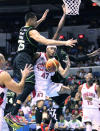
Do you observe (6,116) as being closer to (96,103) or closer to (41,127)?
(41,127)

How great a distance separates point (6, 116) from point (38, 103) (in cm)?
150

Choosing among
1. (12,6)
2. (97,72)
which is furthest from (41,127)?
(12,6)

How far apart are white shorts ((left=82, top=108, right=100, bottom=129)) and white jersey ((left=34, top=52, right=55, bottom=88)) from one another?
228cm

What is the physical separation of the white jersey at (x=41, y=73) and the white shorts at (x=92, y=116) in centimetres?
228

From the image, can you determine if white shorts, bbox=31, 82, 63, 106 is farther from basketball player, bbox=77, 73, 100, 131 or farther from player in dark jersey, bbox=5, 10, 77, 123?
basketball player, bbox=77, 73, 100, 131

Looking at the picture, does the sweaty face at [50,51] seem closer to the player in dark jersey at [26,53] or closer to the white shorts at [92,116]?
the player in dark jersey at [26,53]

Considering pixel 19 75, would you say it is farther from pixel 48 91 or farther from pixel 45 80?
pixel 48 91

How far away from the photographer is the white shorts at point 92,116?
1134 cm

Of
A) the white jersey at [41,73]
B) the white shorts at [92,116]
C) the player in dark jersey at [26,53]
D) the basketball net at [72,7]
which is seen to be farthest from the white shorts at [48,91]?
the white shorts at [92,116]

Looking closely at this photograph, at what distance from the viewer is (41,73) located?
372 inches

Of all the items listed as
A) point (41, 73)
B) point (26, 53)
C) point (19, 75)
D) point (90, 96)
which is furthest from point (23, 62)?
point (90, 96)

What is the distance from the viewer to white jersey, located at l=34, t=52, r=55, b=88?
9.13 metres

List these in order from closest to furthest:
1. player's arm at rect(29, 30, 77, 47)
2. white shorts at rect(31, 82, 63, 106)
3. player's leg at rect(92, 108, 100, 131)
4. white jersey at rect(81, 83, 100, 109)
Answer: player's arm at rect(29, 30, 77, 47), white shorts at rect(31, 82, 63, 106), player's leg at rect(92, 108, 100, 131), white jersey at rect(81, 83, 100, 109)

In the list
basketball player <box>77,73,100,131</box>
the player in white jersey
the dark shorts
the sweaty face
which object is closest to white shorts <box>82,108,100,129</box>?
basketball player <box>77,73,100,131</box>
